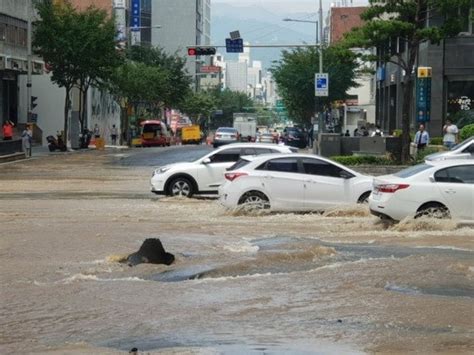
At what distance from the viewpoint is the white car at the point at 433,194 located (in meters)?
17.4

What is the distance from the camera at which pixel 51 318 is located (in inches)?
408

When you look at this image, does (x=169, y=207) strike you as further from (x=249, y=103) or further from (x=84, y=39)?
(x=249, y=103)

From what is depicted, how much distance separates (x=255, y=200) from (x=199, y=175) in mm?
4411

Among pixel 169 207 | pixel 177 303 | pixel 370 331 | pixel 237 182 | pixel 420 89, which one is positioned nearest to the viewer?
pixel 370 331

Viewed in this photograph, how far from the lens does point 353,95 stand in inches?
3656

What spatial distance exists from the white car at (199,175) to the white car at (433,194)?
7199mm

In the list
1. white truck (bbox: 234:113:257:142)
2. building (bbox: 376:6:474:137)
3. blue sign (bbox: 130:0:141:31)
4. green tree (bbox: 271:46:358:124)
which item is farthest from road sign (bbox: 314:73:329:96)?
blue sign (bbox: 130:0:141:31)

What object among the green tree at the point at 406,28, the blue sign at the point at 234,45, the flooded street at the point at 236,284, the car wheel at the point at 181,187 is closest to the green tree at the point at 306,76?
the blue sign at the point at 234,45

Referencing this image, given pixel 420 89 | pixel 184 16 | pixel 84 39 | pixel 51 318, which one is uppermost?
pixel 184 16

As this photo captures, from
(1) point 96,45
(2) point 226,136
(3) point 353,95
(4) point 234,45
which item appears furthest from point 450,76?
(3) point 353,95

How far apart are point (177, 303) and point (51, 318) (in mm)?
1519

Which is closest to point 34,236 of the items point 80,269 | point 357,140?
point 80,269

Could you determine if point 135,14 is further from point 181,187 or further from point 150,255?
point 150,255

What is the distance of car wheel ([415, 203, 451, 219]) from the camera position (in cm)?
1750
